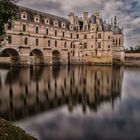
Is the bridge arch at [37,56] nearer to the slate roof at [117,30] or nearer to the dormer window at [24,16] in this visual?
the dormer window at [24,16]

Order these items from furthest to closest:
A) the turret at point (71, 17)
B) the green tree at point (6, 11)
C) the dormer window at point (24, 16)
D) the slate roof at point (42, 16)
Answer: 1. the turret at point (71, 17)
2. the slate roof at point (42, 16)
3. the dormer window at point (24, 16)
4. the green tree at point (6, 11)

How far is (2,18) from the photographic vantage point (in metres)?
12.9

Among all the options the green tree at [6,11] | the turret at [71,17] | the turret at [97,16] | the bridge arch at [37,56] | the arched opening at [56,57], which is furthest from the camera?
the turret at [71,17]

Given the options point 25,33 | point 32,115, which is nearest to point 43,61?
point 25,33

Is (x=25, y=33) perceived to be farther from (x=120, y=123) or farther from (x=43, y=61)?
(x=120, y=123)

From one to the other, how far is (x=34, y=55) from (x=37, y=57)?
95cm

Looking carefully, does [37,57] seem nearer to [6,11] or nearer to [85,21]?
[85,21]

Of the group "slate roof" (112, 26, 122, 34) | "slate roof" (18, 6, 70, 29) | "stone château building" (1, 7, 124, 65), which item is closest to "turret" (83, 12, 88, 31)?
"stone château building" (1, 7, 124, 65)

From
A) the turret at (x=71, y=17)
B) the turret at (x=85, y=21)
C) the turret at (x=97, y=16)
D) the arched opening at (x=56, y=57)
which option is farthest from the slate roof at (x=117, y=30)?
the arched opening at (x=56, y=57)

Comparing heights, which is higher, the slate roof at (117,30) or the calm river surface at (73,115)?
the slate roof at (117,30)

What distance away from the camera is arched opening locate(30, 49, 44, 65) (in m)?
60.0

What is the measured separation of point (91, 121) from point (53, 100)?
18.8 feet

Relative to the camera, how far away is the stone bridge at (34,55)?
172 ft

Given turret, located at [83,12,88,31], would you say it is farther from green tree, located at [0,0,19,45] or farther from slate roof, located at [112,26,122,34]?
green tree, located at [0,0,19,45]
